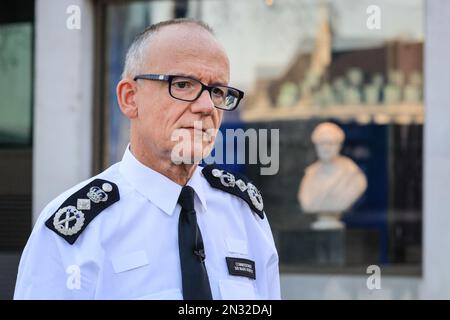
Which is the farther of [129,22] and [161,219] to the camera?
[129,22]

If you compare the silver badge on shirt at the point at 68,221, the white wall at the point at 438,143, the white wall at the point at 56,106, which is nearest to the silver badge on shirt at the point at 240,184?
the silver badge on shirt at the point at 68,221

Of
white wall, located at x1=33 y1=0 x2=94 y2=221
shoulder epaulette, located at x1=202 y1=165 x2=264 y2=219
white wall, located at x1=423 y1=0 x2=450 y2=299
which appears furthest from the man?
white wall, located at x1=33 y1=0 x2=94 y2=221

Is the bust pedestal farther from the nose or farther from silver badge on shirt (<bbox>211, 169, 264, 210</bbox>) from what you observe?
the nose

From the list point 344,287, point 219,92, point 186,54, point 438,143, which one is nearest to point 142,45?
point 186,54

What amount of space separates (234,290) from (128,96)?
0.60 m

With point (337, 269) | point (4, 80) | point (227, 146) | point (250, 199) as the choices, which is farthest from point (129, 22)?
point (250, 199)

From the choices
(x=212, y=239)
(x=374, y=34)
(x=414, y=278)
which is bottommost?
(x=414, y=278)

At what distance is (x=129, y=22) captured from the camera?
7.02m

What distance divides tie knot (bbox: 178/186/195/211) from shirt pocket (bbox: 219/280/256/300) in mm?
216

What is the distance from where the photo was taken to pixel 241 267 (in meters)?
2.03

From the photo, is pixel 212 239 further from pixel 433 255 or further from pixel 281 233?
pixel 281 233

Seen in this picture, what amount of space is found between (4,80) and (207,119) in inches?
214

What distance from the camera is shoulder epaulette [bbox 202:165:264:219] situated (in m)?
2.21

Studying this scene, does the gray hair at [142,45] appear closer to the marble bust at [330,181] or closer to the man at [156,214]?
the man at [156,214]
